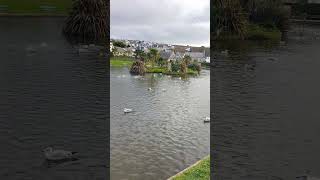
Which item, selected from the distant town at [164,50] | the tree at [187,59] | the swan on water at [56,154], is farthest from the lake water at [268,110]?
the tree at [187,59]

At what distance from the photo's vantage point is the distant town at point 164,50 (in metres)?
5.35

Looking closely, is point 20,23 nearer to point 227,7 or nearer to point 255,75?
point 227,7

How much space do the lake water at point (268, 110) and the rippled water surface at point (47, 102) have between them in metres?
0.98

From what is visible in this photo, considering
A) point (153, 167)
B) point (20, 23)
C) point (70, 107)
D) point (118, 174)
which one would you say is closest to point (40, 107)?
point (70, 107)

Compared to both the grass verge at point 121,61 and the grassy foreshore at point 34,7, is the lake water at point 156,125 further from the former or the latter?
the grassy foreshore at point 34,7

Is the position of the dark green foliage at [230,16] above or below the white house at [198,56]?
above

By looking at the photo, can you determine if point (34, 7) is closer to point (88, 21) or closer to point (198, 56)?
point (88, 21)

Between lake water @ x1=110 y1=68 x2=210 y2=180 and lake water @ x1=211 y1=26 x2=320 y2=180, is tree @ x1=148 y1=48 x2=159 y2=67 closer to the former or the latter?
lake water @ x1=110 y1=68 x2=210 y2=180

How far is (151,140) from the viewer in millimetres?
5055

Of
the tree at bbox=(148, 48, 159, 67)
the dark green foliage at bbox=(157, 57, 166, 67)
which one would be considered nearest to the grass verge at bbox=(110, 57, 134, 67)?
the tree at bbox=(148, 48, 159, 67)

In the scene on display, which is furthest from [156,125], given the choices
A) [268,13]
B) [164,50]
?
[268,13]

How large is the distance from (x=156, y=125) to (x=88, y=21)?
69.5 inches

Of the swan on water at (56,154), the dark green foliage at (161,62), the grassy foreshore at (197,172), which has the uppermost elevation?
the dark green foliage at (161,62)

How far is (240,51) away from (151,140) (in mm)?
1611
